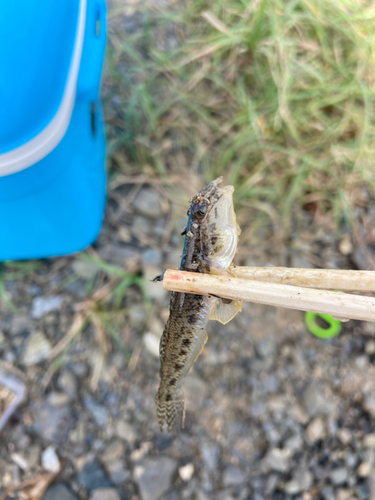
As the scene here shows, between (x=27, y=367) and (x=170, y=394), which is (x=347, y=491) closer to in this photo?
(x=170, y=394)

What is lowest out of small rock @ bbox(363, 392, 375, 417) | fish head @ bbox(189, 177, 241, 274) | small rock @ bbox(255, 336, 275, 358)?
small rock @ bbox(363, 392, 375, 417)

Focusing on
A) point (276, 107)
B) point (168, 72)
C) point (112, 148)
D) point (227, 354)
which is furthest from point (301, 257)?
point (168, 72)

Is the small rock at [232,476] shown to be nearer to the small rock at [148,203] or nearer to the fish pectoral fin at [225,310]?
the fish pectoral fin at [225,310]

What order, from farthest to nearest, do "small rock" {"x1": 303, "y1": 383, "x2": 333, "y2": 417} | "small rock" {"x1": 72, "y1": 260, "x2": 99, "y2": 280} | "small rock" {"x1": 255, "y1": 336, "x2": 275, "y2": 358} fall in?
1. "small rock" {"x1": 72, "y1": 260, "x2": 99, "y2": 280}
2. "small rock" {"x1": 255, "y1": 336, "x2": 275, "y2": 358}
3. "small rock" {"x1": 303, "y1": 383, "x2": 333, "y2": 417}

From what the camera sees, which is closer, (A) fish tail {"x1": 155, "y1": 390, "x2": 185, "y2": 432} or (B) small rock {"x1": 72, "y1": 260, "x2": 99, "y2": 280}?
(A) fish tail {"x1": 155, "y1": 390, "x2": 185, "y2": 432}

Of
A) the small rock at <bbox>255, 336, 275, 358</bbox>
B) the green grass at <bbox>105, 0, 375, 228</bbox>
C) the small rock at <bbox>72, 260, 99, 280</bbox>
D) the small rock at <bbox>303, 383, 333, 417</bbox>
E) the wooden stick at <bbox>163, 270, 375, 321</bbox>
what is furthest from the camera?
the green grass at <bbox>105, 0, 375, 228</bbox>

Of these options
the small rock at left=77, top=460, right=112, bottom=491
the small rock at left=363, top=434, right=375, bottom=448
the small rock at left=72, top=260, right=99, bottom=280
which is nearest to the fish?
the small rock at left=77, top=460, right=112, bottom=491

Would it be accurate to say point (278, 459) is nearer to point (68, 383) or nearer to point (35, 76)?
point (68, 383)

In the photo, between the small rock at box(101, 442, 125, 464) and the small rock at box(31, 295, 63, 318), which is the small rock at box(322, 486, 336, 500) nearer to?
the small rock at box(101, 442, 125, 464)
